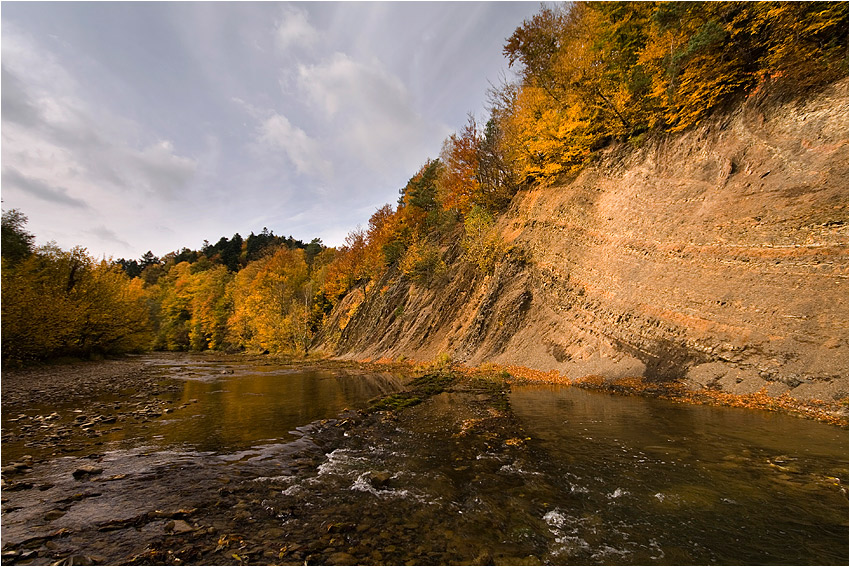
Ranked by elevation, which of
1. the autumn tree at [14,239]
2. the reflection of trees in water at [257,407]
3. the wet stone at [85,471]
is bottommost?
the reflection of trees in water at [257,407]

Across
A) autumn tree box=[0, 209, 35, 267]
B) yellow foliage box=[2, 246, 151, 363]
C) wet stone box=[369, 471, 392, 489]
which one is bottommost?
wet stone box=[369, 471, 392, 489]

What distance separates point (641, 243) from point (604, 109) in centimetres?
1027

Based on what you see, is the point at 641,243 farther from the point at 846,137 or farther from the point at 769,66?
the point at 769,66

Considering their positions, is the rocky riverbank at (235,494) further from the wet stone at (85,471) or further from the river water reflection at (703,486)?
the river water reflection at (703,486)

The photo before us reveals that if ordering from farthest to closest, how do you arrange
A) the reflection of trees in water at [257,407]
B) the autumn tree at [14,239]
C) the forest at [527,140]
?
the autumn tree at [14,239] → the forest at [527,140] → the reflection of trees in water at [257,407]

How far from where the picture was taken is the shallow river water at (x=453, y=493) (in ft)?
13.8

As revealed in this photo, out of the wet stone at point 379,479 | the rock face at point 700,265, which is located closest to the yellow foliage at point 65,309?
the rock face at point 700,265

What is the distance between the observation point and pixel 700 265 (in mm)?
15062

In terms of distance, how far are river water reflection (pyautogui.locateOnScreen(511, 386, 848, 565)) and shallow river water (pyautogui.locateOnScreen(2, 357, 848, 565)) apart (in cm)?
3

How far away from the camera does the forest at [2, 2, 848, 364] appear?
50.7 feet

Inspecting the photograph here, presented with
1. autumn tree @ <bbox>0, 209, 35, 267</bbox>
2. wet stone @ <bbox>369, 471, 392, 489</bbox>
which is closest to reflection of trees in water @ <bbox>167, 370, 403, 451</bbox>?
wet stone @ <bbox>369, 471, 392, 489</bbox>

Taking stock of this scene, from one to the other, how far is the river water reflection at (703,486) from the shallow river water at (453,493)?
3cm

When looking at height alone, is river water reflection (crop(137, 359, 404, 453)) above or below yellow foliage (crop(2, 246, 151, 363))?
below

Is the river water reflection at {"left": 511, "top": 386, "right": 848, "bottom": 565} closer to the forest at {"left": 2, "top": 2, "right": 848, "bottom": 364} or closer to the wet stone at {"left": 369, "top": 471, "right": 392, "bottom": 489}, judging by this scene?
the wet stone at {"left": 369, "top": 471, "right": 392, "bottom": 489}
